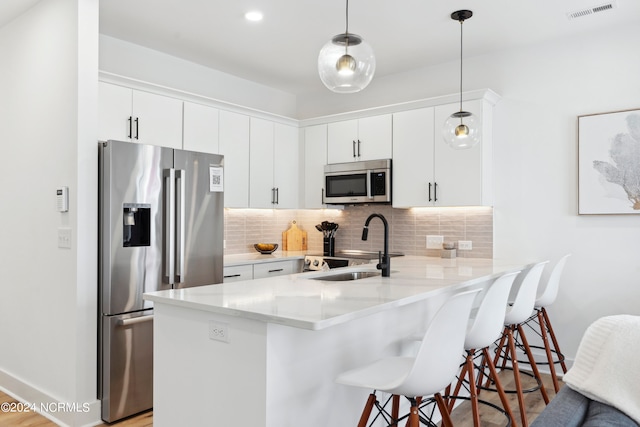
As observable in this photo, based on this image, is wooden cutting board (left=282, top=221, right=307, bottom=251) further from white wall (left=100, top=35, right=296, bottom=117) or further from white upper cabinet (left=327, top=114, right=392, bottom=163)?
white wall (left=100, top=35, right=296, bottom=117)

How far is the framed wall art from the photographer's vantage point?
12.1 ft

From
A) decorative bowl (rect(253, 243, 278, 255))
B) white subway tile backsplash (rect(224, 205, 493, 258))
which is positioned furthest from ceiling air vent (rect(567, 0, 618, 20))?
decorative bowl (rect(253, 243, 278, 255))

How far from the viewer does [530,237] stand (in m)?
4.19

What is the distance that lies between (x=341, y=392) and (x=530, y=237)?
2.64 metres

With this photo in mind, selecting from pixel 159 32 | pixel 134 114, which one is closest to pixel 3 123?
pixel 134 114

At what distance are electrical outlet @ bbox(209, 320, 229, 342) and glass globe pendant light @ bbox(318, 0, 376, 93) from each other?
1.20m

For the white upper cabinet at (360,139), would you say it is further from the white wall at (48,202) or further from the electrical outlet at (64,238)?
the electrical outlet at (64,238)

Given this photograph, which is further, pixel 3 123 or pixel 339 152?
pixel 339 152

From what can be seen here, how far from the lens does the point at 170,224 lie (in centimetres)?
335

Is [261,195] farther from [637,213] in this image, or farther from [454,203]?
[637,213]

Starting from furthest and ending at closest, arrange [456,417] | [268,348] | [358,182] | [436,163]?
[358,182] → [436,163] → [456,417] → [268,348]

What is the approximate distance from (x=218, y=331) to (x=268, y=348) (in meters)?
0.26

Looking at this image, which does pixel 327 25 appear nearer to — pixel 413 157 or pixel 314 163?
pixel 413 157

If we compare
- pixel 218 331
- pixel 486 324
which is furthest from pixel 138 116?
pixel 486 324
